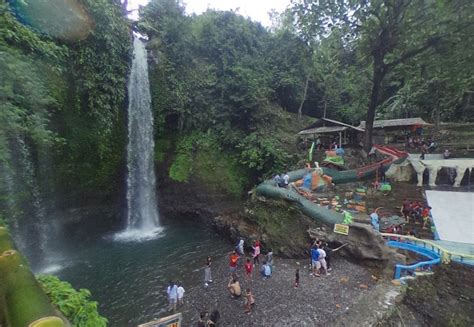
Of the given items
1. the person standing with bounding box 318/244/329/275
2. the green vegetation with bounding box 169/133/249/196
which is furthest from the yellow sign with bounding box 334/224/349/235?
the green vegetation with bounding box 169/133/249/196

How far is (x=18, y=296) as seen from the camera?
299 centimetres

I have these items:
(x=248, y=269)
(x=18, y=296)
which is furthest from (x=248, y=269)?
(x=18, y=296)

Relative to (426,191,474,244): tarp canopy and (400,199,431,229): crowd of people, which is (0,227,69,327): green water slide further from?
(400,199,431,229): crowd of people

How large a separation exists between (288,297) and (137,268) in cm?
823

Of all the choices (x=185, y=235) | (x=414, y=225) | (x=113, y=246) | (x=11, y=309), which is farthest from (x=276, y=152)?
(x=11, y=309)

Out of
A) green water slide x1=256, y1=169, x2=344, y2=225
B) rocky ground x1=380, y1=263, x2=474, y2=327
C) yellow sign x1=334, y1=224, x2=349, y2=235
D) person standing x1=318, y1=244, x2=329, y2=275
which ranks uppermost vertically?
green water slide x1=256, y1=169, x2=344, y2=225

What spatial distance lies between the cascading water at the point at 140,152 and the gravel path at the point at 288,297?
1106 cm

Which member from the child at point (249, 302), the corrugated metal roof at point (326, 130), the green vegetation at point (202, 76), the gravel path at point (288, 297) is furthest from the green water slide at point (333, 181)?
the child at point (249, 302)

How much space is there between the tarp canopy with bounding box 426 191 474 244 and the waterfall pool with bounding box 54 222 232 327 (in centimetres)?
1129

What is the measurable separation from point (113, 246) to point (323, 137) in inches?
848

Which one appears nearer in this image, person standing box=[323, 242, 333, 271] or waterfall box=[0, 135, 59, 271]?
person standing box=[323, 242, 333, 271]

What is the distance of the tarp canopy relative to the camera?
13.0 m

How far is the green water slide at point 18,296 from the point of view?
2.29 meters

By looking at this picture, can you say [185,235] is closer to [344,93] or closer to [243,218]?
[243,218]
